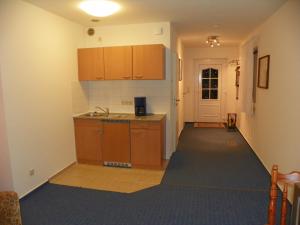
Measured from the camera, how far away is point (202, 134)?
6.56 meters

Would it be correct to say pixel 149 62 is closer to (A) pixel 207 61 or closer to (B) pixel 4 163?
(B) pixel 4 163

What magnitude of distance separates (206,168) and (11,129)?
2978mm

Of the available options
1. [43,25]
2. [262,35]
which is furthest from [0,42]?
[262,35]

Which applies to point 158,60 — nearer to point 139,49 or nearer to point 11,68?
point 139,49

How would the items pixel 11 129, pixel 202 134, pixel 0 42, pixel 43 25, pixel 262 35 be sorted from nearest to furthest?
pixel 0 42 < pixel 11 129 < pixel 43 25 < pixel 262 35 < pixel 202 134

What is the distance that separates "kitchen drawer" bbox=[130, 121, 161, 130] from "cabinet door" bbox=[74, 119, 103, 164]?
1.92 ft

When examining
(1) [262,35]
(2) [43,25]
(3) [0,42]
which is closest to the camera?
(3) [0,42]

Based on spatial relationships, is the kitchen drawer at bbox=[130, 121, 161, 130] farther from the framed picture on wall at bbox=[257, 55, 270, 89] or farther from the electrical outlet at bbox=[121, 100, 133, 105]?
the framed picture on wall at bbox=[257, 55, 270, 89]

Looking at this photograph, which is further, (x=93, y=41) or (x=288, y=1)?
(x=93, y=41)

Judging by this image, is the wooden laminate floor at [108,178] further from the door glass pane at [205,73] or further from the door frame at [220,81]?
the door glass pane at [205,73]

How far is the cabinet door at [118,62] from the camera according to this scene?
163 inches

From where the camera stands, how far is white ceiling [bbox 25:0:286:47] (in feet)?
10.4

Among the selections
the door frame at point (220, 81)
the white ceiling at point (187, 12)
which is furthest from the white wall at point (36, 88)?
the door frame at point (220, 81)

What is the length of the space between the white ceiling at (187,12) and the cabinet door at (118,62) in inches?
19.2
